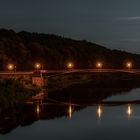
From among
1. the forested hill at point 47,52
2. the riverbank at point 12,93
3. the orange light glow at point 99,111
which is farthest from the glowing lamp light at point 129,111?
the forested hill at point 47,52

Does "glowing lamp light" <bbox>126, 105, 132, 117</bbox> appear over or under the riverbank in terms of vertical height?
under

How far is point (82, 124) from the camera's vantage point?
42375 millimetres

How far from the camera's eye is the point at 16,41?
102 metres

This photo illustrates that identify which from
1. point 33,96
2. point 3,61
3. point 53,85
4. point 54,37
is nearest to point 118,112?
point 33,96

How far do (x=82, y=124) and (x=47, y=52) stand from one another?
66.8 m

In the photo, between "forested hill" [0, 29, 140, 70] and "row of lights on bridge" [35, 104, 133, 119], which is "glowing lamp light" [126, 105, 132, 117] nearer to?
"row of lights on bridge" [35, 104, 133, 119]

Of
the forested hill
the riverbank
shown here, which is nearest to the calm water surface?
the riverbank

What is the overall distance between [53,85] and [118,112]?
32.8 m

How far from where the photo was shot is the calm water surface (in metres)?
37.1

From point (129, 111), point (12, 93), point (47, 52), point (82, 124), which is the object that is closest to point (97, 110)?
point (129, 111)

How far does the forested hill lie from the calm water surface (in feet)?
105

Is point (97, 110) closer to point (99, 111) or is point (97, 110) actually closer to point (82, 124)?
point (99, 111)

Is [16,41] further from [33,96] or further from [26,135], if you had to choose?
[26,135]

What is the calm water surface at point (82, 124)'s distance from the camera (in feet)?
122
